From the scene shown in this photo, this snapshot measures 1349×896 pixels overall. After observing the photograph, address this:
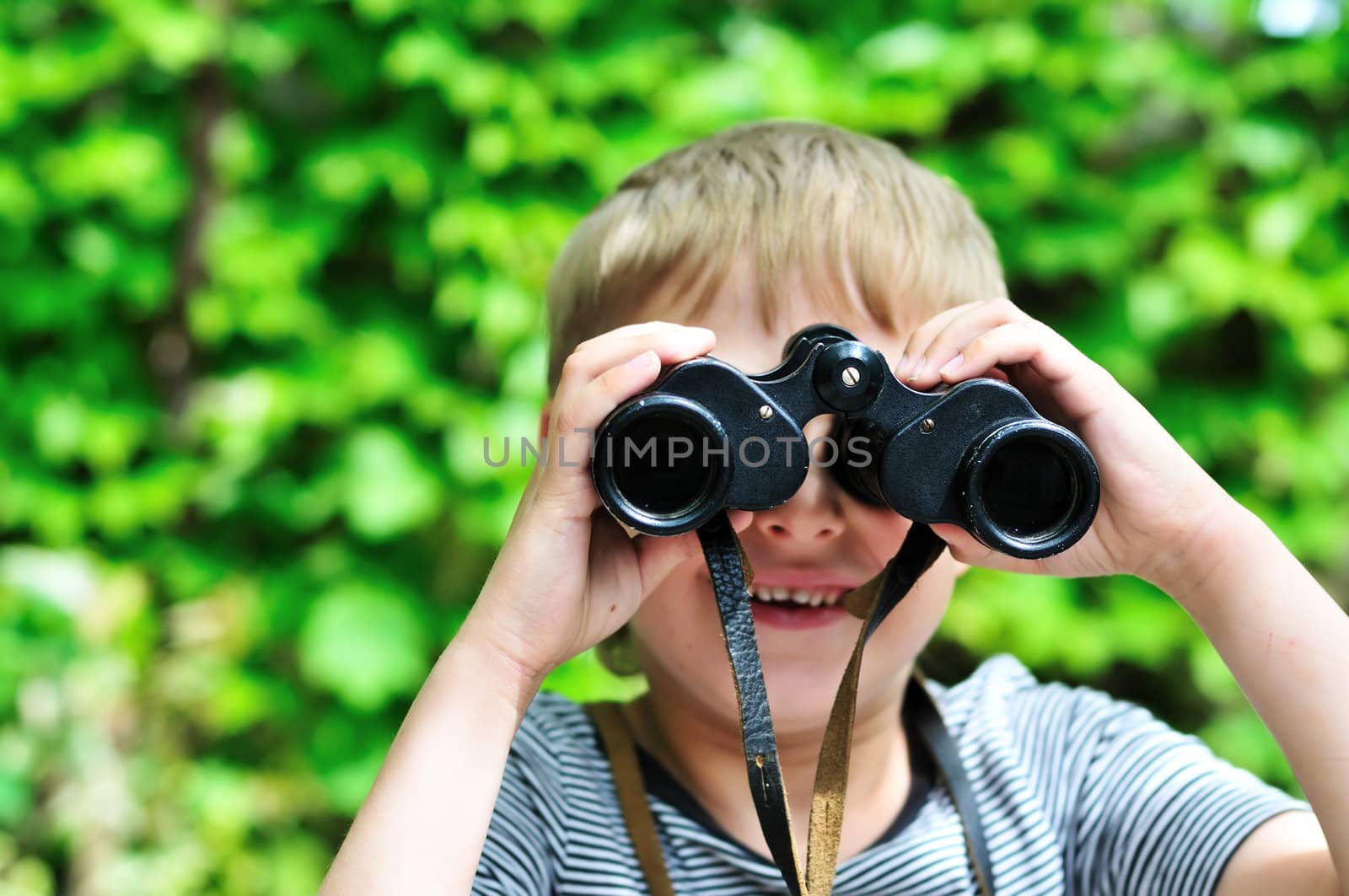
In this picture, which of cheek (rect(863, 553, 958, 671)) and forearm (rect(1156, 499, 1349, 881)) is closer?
forearm (rect(1156, 499, 1349, 881))

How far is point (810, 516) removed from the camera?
95 cm

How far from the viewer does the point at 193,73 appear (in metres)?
Answer: 2.00

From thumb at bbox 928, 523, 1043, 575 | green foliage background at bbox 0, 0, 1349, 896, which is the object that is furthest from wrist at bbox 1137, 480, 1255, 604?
green foliage background at bbox 0, 0, 1349, 896

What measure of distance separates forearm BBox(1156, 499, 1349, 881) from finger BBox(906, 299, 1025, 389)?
22 centimetres

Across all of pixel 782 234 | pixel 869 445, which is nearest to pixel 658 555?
pixel 869 445

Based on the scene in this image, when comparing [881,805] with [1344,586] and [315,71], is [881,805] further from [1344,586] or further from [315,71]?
[315,71]

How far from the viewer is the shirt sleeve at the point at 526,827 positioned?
0.93 m

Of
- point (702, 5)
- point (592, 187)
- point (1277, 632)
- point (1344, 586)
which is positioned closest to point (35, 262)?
point (592, 187)

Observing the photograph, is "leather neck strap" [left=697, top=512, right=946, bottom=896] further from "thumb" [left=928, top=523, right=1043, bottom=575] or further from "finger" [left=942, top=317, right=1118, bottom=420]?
"finger" [left=942, top=317, right=1118, bottom=420]

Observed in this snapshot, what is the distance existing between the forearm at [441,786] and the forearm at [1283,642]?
0.52 m

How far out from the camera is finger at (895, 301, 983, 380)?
2.83 feet

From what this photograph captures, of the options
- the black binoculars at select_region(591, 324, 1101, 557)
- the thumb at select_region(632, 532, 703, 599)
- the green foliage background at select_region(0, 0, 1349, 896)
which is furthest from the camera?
the green foliage background at select_region(0, 0, 1349, 896)

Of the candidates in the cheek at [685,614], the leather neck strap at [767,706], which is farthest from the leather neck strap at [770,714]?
the cheek at [685,614]

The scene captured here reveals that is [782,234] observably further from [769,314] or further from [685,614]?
[685,614]
